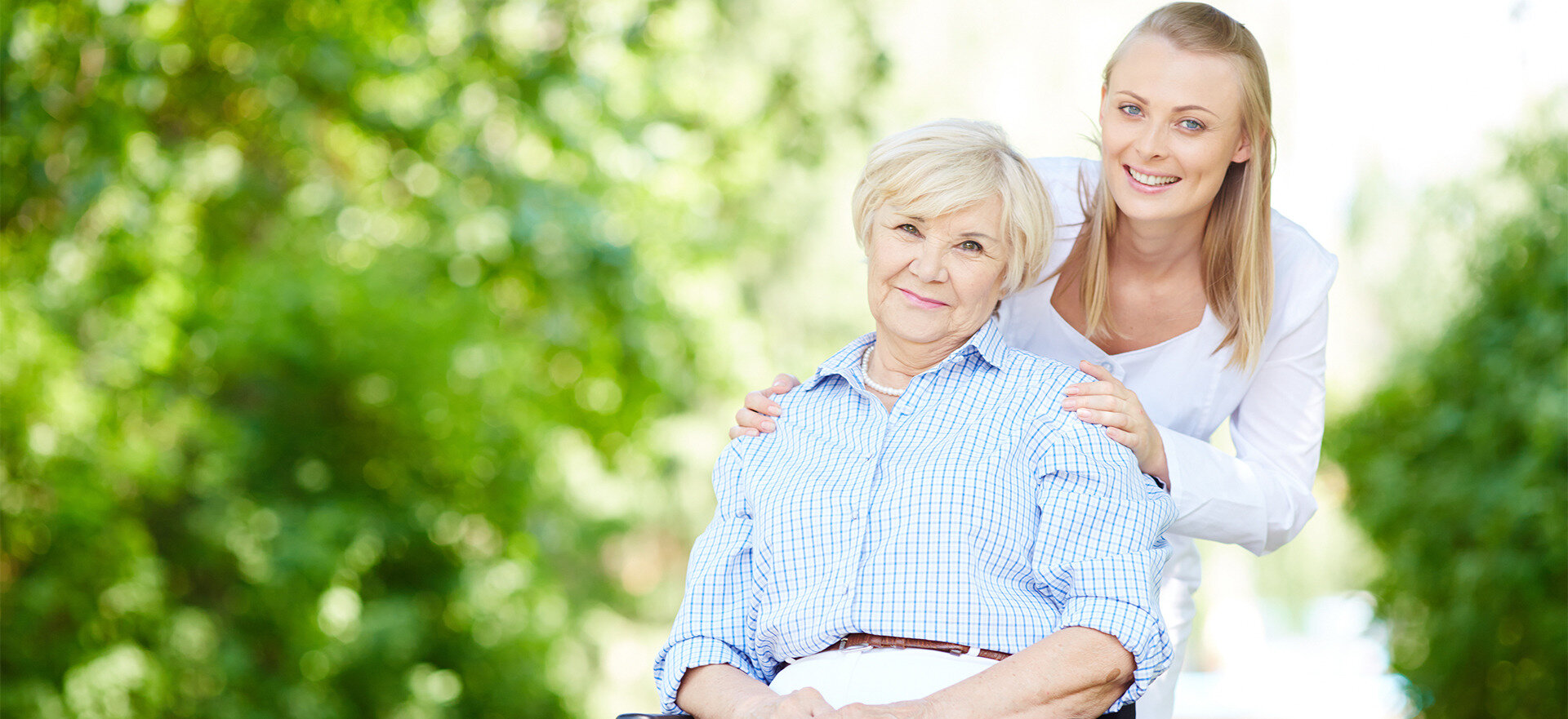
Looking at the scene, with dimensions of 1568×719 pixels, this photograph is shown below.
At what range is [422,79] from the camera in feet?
17.4

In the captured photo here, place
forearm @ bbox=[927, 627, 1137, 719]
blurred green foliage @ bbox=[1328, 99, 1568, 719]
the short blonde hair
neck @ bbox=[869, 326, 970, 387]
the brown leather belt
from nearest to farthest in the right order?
forearm @ bbox=[927, 627, 1137, 719] → the brown leather belt → the short blonde hair → neck @ bbox=[869, 326, 970, 387] → blurred green foliage @ bbox=[1328, 99, 1568, 719]

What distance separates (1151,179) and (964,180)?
0.31 metres

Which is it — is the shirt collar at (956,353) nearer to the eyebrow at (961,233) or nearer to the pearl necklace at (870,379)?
the pearl necklace at (870,379)

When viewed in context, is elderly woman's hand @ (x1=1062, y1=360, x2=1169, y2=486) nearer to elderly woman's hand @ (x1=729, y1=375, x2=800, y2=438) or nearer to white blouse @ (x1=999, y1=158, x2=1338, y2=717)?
white blouse @ (x1=999, y1=158, x2=1338, y2=717)

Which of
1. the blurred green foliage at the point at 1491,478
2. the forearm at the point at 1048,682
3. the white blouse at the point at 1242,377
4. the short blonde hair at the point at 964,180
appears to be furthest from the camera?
the blurred green foliage at the point at 1491,478

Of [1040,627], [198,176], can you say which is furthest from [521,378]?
[1040,627]

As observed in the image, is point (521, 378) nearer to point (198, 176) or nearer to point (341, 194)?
point (341, 194)

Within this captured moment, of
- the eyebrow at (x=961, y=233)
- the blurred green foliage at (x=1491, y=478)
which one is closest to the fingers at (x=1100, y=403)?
the eyebrow at (x=961, y=233)

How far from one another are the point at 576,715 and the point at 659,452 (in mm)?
2053

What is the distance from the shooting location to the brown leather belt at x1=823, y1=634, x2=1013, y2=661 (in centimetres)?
169

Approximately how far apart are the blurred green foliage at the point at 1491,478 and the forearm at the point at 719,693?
4.11 meters

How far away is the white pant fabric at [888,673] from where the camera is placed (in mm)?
1660

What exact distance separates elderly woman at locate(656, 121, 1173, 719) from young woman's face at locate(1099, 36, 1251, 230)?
0.17m

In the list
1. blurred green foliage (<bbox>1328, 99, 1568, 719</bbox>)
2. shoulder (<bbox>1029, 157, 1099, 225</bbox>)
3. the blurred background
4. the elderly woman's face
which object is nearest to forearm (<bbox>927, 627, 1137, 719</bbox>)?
the elderly woman's face
